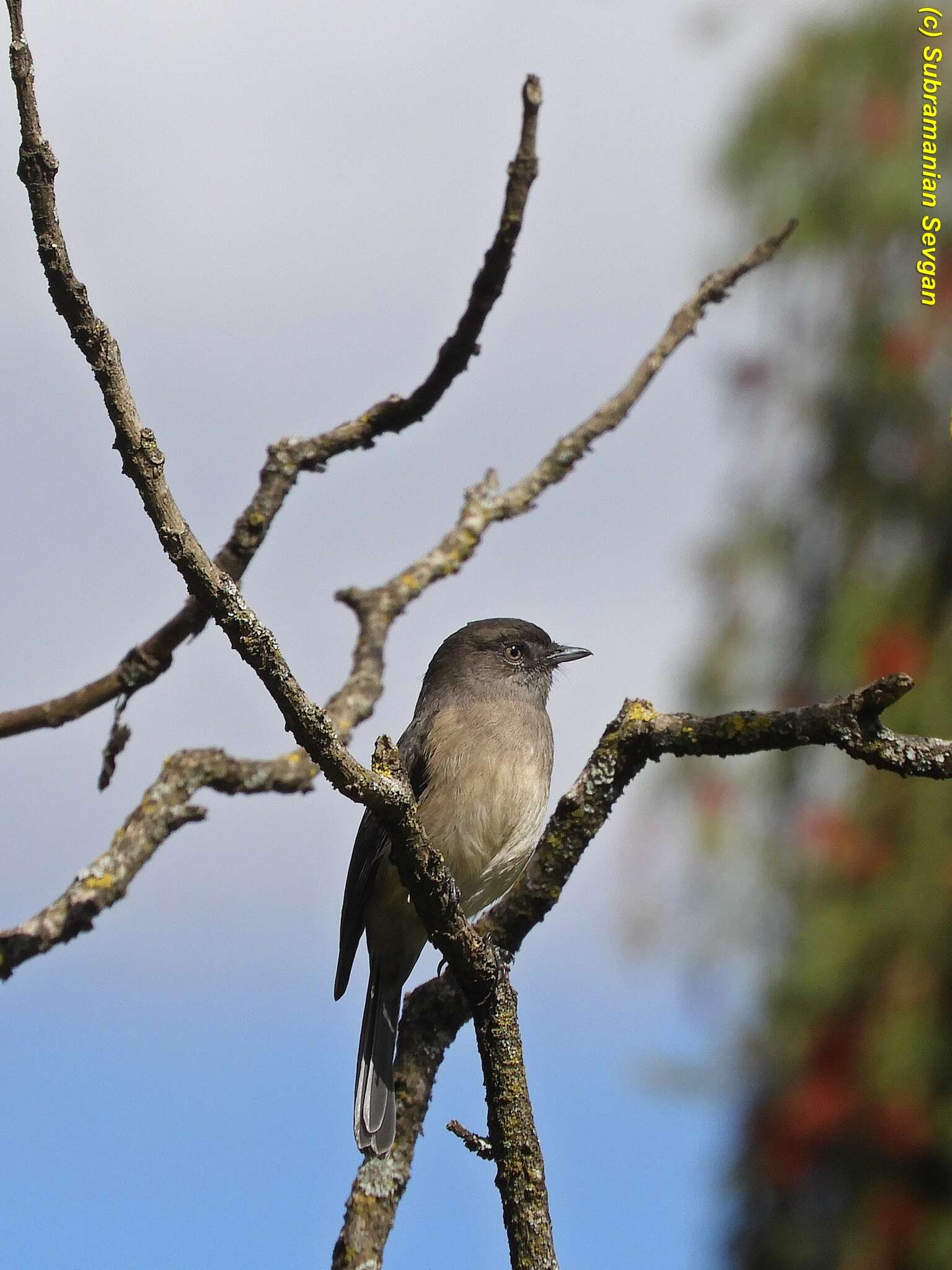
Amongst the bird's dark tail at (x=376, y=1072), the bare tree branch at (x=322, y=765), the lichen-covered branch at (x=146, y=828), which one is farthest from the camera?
the bird's dark tail at (x=376, y=1072)

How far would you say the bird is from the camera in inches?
227

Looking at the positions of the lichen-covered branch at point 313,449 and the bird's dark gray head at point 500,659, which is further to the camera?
the bird's dark gray head at point 500,659

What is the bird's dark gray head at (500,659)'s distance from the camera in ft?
21.4

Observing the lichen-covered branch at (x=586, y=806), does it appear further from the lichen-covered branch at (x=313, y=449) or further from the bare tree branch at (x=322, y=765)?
the lichen-covered branch at (x=313, y=449)

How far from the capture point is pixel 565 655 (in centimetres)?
667

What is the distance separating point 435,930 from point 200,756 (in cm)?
172

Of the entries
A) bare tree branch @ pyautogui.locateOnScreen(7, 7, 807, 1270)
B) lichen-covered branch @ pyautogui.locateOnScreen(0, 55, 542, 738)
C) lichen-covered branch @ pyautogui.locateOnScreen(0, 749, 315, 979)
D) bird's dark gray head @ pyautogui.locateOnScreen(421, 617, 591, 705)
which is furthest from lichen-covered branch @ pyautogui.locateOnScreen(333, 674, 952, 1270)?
bird's dark gray head @ pyautogui.locateOnScreen(421, 617, 591, 705)

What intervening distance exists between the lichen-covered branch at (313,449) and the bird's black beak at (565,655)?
6.03ft

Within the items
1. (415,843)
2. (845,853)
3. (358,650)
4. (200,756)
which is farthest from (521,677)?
(415,843)

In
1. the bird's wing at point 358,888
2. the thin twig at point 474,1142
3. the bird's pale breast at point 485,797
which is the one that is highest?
the bird's pale breast at point 485,797

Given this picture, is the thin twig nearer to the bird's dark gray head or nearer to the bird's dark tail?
the bird's dark tail

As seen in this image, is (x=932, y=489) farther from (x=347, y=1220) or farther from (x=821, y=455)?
(x=347, y=1220)

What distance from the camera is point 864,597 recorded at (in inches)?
329

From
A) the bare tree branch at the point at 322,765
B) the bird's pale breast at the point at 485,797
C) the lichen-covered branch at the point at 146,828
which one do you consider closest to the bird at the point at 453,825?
the bird's pale breast at the point at 485,797
